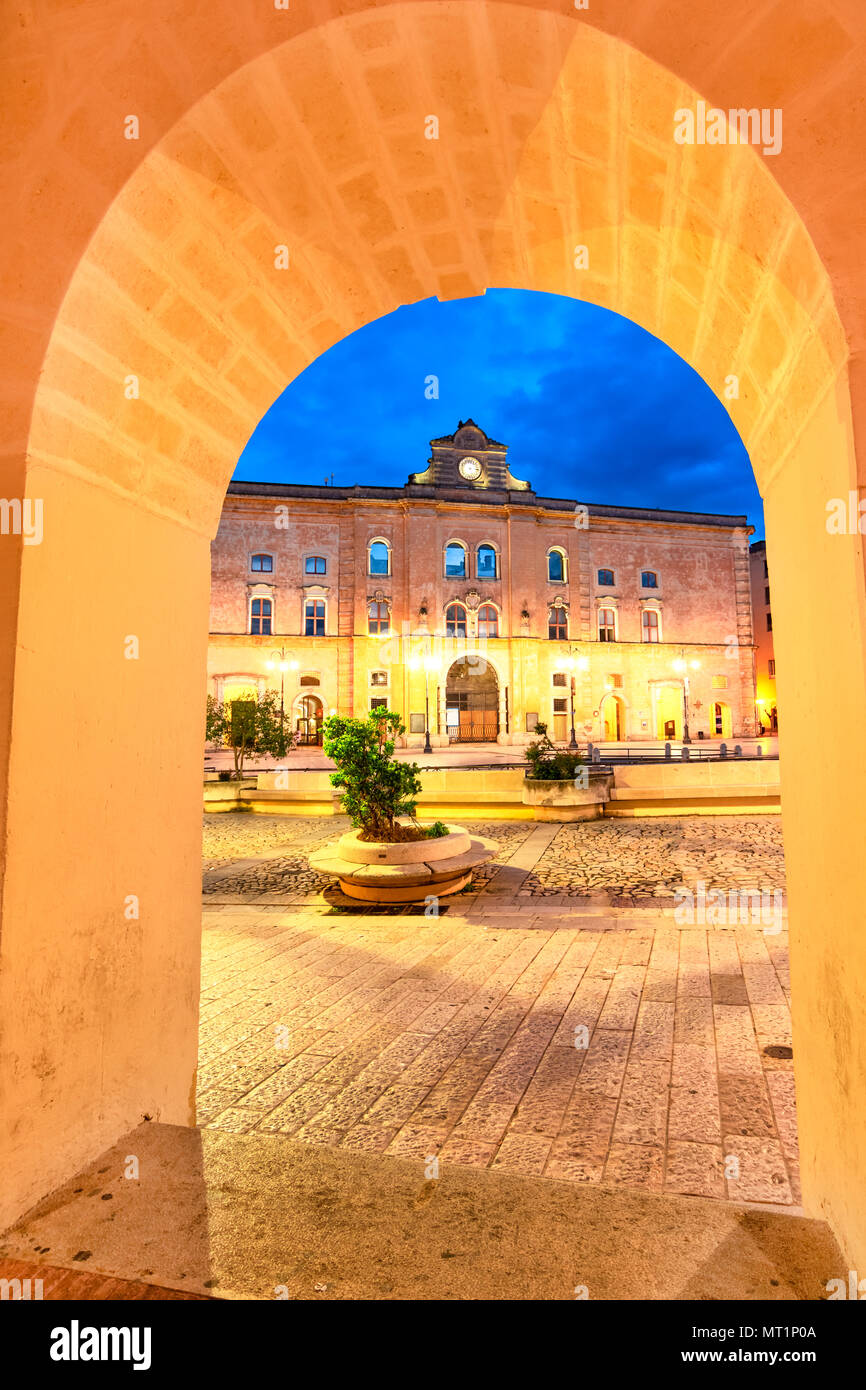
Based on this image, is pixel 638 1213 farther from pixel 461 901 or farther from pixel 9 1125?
pixel 461 901

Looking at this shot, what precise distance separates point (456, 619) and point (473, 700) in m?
4.13

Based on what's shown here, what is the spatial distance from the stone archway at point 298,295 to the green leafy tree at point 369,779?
19.8 feet

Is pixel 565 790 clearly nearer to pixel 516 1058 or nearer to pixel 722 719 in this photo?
pixel 516 1058

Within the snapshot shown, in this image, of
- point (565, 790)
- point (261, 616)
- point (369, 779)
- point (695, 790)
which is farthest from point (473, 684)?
point (369, 779)

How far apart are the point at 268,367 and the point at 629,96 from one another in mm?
1626

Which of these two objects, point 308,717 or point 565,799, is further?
point 308,717

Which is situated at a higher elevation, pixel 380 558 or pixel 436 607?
pixel 380 558

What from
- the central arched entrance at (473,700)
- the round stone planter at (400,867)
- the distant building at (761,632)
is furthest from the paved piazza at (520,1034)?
the distant building at (761,632)

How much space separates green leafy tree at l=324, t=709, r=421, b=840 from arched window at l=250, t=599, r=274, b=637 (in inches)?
984

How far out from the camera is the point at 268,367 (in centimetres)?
290

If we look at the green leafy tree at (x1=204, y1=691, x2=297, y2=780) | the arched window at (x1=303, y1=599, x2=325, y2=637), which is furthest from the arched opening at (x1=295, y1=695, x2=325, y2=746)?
the green leafy tree at (x1=204, y1=691, x2=297, y2=780)

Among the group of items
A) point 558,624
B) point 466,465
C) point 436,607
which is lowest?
point 558,624

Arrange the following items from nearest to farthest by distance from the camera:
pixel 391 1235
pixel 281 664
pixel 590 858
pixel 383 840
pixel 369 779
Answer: pixel 391 1235, pixel 383 840, pixel 369 779, pixel 590 858, pixel 281 664

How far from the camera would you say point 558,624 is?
34.9 meters
